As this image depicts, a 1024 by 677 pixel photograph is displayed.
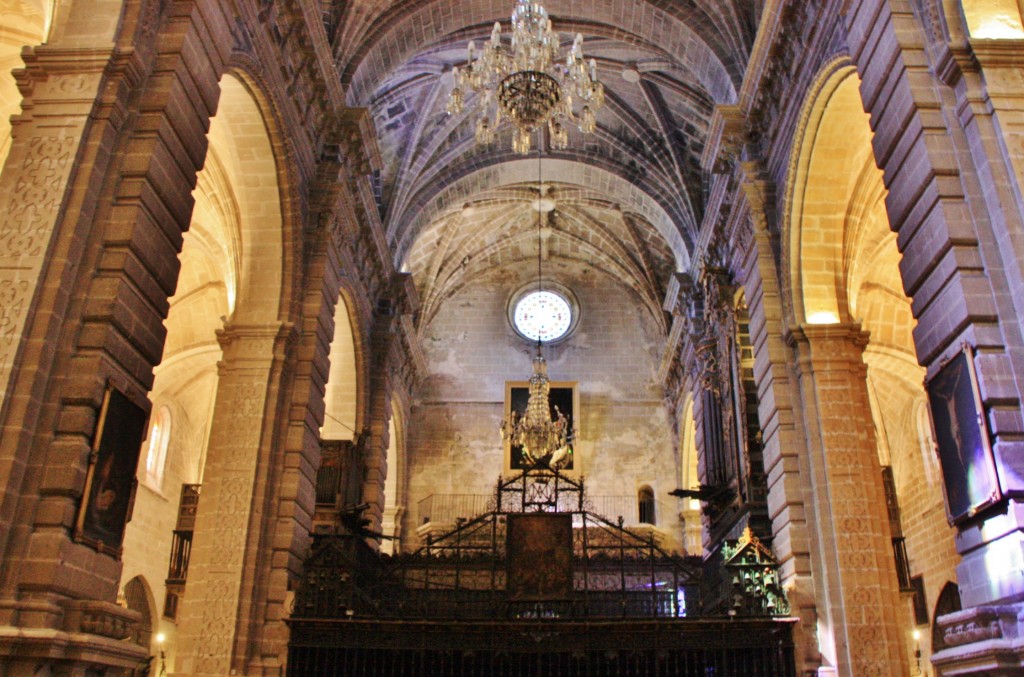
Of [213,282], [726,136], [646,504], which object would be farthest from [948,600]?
[213,282]

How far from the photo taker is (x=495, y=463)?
25438 millimetres

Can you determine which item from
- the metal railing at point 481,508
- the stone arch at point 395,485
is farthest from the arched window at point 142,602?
the metal railing at point 481,508

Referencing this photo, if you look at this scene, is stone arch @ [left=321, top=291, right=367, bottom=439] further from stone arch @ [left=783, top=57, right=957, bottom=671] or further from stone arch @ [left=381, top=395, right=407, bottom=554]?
stone arch @ [left=783, top=57, right=957, bottom=671]

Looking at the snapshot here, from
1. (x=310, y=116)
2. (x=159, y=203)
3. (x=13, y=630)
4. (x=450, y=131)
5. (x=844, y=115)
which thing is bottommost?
(x=13, y=630)

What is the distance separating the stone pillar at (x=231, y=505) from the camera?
429 inches

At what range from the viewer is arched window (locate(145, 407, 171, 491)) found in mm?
19828

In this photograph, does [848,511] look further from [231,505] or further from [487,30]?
[487,30]

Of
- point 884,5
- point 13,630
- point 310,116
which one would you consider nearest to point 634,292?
point 310,116

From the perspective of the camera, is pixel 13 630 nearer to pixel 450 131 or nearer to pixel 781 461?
pixel 781 461

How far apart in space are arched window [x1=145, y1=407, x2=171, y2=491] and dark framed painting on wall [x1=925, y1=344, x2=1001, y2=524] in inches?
668

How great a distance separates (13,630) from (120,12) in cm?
537

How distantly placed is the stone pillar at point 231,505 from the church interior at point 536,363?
45 millimetres

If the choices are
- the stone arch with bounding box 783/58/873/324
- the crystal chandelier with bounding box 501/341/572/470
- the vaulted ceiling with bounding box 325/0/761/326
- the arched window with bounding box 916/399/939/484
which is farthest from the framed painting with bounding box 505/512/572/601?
the arched window with bounding box 916/399/939/484

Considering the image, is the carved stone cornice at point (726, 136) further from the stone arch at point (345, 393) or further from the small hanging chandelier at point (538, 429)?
the stone arch at point (345, 393)
